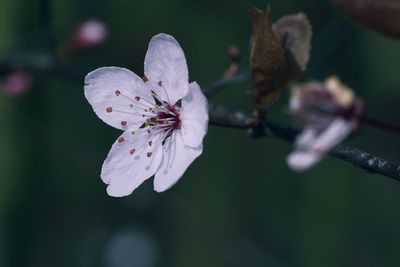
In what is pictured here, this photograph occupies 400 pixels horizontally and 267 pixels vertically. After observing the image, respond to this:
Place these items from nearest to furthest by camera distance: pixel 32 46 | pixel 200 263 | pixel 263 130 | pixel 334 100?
pixel 334 100 → pixel 263 130 → pixel 32 46 → pixel 200 263

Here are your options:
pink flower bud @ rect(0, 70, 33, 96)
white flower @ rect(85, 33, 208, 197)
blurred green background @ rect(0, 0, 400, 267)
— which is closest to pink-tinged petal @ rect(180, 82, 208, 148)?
white flower @ rect(85, 33, 208, 197)

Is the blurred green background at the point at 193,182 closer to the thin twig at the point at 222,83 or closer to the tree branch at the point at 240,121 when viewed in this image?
the tree branch at the point at 240,121

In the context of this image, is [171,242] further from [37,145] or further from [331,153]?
[331,153]

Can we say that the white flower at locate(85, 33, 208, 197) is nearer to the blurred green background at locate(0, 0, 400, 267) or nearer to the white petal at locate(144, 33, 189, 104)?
the white petal at locate(144, 33, 189, 104)

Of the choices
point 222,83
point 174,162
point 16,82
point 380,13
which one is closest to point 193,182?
point 16,82

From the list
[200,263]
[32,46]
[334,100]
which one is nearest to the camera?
[334,100]

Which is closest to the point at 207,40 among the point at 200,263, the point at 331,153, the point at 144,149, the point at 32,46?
the point at 32,46
